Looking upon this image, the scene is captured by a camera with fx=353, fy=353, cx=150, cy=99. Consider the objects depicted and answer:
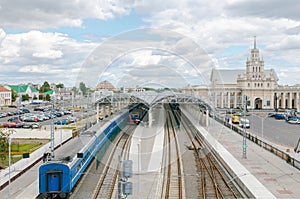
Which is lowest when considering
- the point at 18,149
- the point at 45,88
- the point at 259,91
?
the point at 18,149

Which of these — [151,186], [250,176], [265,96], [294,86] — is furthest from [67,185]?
Result: [294,86]

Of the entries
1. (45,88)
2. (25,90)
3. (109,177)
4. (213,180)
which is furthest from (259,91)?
(45,88)

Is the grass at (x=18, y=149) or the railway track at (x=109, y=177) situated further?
the grass at (x=18, y=149)

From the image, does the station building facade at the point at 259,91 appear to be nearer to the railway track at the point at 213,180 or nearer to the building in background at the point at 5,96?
the building in background at the point at 5,96

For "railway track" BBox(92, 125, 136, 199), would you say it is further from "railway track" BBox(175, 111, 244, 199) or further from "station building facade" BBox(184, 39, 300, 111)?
"station building facade" BBox(184, 39, 300, 111)

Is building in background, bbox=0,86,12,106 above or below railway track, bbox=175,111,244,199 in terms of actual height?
above

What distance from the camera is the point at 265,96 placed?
71438 millimetres

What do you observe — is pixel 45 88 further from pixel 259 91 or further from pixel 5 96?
pixel 259 91

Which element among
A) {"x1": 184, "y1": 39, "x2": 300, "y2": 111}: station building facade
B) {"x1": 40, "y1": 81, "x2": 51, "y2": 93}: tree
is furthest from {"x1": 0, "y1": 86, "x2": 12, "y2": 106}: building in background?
{"x1": 184, "y1": 39, "x2": 300, "y2": 111}: station building facade

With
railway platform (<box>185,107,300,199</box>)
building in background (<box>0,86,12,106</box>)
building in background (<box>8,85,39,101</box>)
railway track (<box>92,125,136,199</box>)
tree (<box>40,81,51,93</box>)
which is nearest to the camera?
railway platform (<box>185,107,300,199</box>)

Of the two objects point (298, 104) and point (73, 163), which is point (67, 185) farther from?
point (298, 104)

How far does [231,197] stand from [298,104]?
62.6 metres

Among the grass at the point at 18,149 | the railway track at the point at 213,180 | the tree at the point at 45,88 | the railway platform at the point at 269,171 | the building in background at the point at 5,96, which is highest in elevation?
the tree at the point at 45,88

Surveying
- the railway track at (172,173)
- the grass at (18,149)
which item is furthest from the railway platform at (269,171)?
the grass at (18,149)
